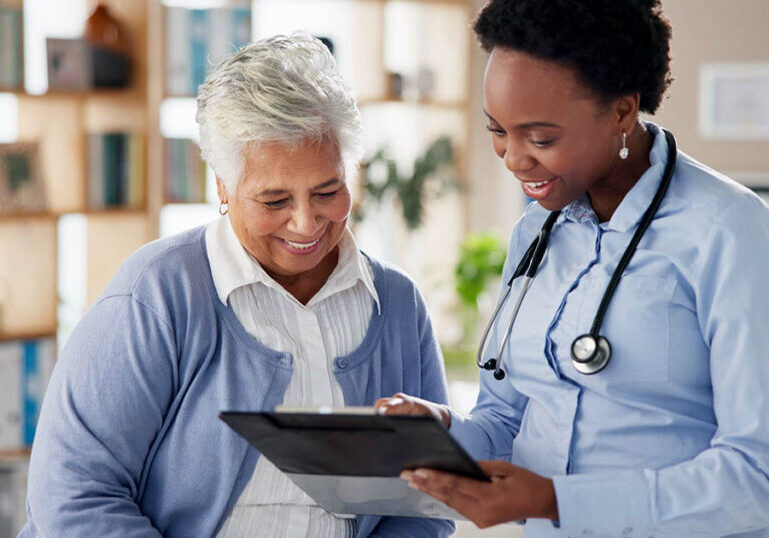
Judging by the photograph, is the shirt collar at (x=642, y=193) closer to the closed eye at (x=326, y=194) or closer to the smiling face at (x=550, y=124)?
the smiling face at (x=550, y=124)

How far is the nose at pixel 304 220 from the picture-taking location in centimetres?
163

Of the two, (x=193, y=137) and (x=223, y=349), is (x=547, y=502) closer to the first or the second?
(x=223, y=349)

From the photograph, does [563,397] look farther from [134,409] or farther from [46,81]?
[46,81]

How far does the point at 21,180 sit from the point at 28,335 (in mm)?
593

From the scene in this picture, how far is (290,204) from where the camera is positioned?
5.39ft

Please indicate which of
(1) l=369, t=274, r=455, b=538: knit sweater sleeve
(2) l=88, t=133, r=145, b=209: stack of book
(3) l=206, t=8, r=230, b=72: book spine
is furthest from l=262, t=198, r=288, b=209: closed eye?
(3) l=206, t=8, r=230, b=72: book spine

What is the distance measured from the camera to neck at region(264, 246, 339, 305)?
1.78m

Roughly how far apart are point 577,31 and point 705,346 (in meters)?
0.45

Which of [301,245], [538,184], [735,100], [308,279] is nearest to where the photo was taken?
[538,184]

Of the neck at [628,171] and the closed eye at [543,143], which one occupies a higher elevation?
the closed eye at [543,143]

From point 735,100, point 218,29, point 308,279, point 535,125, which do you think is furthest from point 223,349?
point 735,100

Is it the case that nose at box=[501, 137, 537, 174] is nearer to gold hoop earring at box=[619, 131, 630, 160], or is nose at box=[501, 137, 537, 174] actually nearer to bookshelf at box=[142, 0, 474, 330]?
gold hoop earring at box=[619, 131, 630, 160]

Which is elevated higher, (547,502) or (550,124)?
(550,124)

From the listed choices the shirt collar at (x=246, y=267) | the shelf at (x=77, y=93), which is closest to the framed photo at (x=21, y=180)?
the shelf at (x=77, y=93)
